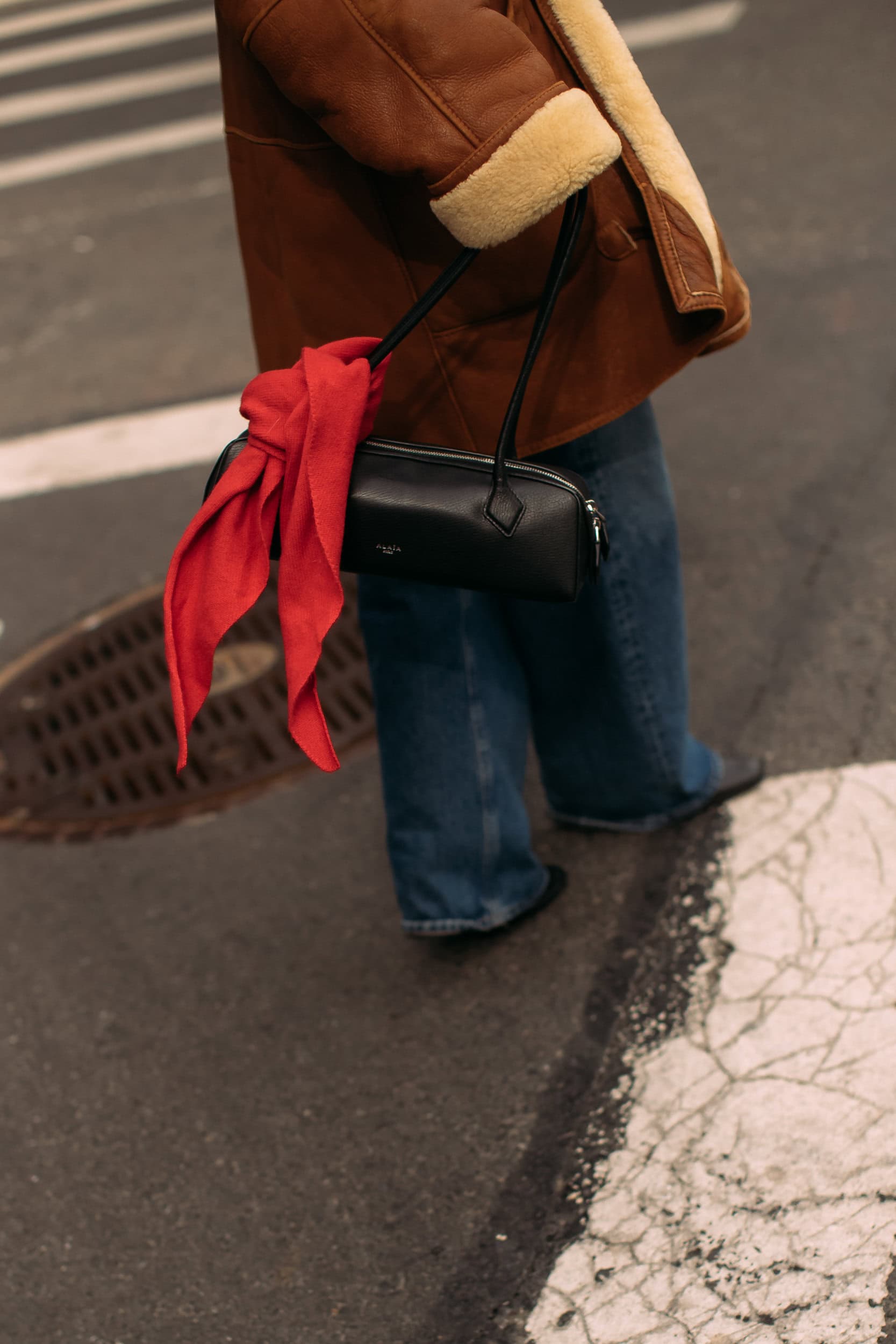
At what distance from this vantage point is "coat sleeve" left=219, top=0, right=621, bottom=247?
5.50 ft

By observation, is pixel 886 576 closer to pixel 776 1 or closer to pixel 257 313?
pixel 257 313

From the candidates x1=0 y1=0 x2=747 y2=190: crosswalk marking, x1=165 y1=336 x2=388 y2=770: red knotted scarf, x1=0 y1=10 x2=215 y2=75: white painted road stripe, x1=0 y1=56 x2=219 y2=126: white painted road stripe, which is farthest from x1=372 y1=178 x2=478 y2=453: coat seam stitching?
x1=0 y1=10 x2=215 y2=75: white painted road stripe

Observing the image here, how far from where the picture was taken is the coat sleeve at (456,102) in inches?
66.1

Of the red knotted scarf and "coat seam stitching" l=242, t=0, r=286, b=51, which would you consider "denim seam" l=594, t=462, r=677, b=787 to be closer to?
the red knotted scarf

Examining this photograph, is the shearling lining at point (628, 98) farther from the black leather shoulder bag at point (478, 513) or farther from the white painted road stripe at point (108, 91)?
the white painted road stripe at point (108, 91)

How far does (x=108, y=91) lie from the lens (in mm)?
9156

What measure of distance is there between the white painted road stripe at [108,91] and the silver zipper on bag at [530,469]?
768cm

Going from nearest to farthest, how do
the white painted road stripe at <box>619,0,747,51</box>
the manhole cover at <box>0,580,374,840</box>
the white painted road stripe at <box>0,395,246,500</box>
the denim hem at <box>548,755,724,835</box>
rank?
the denim hem at <box>548,755,724,835</box> → the manhole cover at <box>0,580,374,840</box> → the white painted road stripe at <box>0,395,246,500</box> → the white painted road stripe at <box>619,0,747,51</box>

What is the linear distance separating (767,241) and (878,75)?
1776 millimetres

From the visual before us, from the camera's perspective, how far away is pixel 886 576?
10.5ft

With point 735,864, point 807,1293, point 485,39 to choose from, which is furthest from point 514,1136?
point 485,39

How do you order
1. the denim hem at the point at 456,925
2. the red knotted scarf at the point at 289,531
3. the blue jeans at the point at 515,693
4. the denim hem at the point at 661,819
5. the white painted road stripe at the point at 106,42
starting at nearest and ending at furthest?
the red knotted scarf at the point at 289,531 < the blue jeans at the point at 515,693 < the denim hem at the point at 456,925 < the denim hem at the point at 661,819 < the white painted road stripe at the point at 106,42

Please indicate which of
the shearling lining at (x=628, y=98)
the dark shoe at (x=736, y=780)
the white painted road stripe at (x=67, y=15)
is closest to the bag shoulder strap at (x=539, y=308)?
the shearling lining at (x=628, y=98)

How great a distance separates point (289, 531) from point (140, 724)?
1.71 metres
